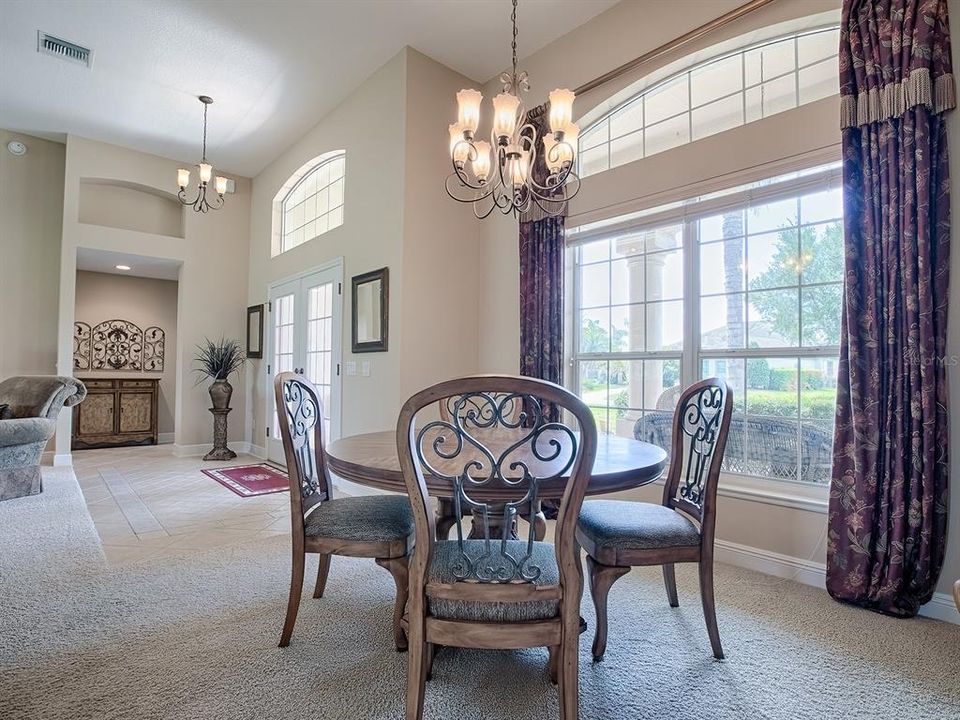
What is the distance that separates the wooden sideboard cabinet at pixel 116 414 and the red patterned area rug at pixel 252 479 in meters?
2.59

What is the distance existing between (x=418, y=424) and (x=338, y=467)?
2081mm

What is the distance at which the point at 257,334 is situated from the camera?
250 inches

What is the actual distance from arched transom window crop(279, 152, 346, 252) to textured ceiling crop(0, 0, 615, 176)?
1.49 feet

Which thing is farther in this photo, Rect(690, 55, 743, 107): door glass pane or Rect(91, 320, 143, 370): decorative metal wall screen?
Rect(91, 320, 143, 370): decorative metal wall screen

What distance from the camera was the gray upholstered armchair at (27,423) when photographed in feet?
12.4

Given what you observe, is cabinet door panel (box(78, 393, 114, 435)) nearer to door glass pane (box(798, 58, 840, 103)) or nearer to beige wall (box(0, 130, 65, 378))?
→ beige wall (box(0, 130, 65, 378))

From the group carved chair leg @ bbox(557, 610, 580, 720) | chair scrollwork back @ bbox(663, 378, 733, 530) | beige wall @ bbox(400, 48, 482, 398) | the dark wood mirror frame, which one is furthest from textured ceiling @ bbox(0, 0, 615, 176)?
carved chair leg @ bbox(557, 610, 580, 720)

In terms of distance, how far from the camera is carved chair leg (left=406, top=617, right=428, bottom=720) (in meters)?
1.34

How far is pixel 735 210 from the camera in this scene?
113 inches

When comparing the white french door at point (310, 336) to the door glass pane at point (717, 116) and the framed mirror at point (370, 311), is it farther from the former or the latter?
the door glass pane at point (717, 116)

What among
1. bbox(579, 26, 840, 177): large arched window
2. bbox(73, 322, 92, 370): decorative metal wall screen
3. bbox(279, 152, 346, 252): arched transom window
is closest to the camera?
bbox(579, 26, 840, 177): large arched window

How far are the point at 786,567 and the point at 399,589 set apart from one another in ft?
6.55

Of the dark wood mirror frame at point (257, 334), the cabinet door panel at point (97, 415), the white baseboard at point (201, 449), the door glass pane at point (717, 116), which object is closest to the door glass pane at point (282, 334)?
the dark wood mirror frame at point (257, 334)

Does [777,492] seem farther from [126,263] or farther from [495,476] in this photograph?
[126,263]
